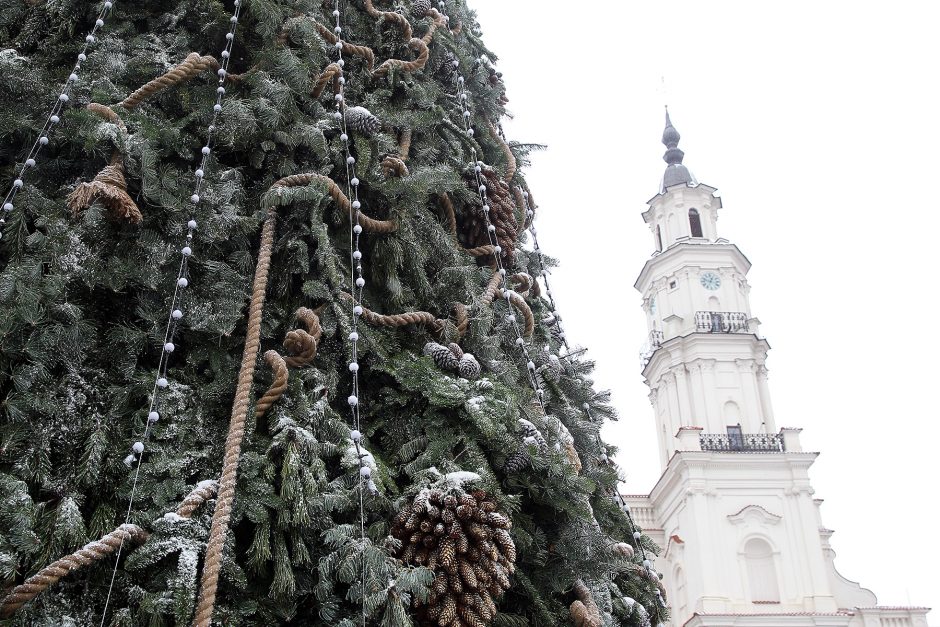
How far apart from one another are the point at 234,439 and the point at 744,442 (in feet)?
62.8

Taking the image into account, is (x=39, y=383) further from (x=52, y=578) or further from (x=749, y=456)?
(x=749, y=456)

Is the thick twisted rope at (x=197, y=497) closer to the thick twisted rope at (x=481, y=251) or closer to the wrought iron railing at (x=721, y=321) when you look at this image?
the thick twisted rope at (x=481, y=251)

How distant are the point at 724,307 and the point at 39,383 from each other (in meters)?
21.2


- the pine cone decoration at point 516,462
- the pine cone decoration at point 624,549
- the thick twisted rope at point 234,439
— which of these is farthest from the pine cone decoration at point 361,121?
the pine cone decoration at point 624,549

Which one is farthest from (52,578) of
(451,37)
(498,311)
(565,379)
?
(451,37)

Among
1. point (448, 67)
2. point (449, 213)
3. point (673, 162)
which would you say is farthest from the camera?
point (673, 162)

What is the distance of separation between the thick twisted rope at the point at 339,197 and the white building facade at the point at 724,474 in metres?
16.6

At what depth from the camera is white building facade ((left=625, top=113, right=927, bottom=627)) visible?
57.5 ft

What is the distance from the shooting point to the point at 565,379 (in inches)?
96.4

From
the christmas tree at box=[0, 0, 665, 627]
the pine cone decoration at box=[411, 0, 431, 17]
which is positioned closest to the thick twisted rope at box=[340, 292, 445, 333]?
the christmas tree at box=[0, 0, 665, 627]

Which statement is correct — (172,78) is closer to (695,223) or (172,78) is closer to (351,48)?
(351,48)

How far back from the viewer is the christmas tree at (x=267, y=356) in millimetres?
1466

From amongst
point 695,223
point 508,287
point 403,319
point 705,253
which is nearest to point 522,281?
point 508,287

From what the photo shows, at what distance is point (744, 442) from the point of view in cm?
1925
